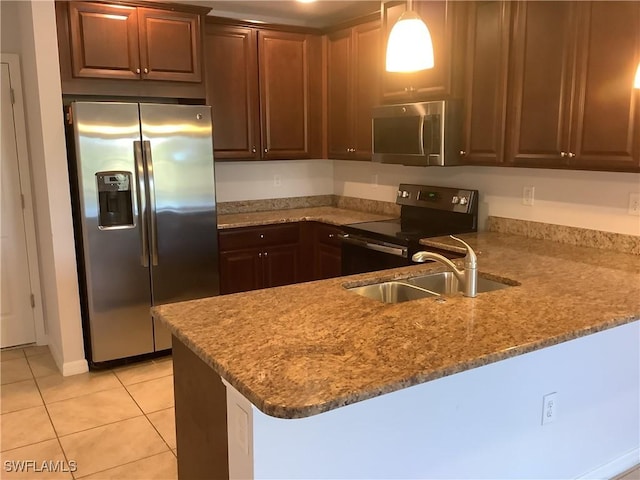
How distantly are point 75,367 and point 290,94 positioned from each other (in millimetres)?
2600

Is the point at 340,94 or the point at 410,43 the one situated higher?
the point at 340,94

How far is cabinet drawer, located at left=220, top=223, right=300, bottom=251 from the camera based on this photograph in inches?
162

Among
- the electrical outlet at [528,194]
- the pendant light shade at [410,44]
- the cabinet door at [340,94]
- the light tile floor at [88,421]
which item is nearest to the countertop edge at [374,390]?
the pendant light shade at [410,44]

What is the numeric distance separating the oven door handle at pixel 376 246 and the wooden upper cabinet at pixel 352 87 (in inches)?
29.6

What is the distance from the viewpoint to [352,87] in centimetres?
436

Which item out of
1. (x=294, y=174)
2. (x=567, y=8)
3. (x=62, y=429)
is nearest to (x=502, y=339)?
(x=567, y=8)

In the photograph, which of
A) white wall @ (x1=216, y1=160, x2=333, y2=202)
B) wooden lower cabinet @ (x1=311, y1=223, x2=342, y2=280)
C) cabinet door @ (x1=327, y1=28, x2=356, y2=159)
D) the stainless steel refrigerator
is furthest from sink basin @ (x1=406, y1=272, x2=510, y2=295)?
white wall @ (x1=216, y1=160, x2=333, y2=202)

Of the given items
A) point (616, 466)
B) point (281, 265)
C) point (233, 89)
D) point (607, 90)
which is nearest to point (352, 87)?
point (233, 89)

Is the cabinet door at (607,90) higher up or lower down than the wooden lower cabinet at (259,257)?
higher up

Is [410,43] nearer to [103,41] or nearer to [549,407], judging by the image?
[549,407]

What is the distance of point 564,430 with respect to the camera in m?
2.25

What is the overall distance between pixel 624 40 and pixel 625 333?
1336 millimetres

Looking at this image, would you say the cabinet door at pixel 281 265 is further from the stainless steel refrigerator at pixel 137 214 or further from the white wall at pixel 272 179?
the white wall at pixel 272 179

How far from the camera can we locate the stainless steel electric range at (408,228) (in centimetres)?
359
